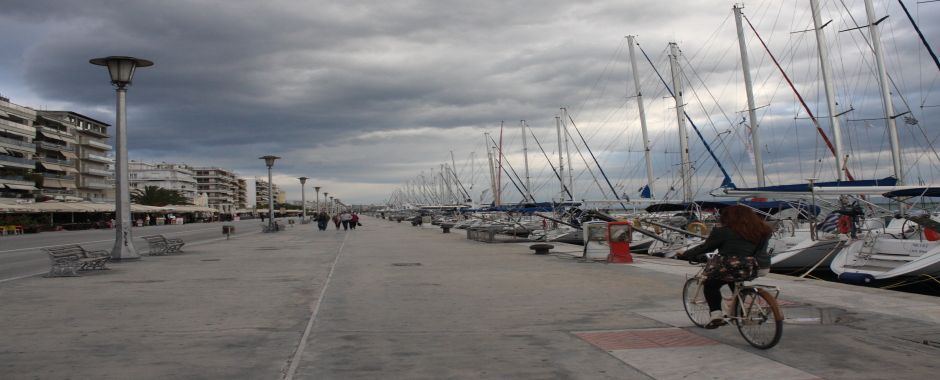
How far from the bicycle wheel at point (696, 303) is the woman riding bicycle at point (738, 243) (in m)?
0.47

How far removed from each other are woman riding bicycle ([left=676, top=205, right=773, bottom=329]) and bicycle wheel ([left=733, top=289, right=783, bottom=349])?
0.71 ft

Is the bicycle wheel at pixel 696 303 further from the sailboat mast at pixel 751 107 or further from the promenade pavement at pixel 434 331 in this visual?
the sailboat mast at pixel 751 107

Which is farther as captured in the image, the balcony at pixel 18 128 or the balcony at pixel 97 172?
the balcony at pixel 97 172

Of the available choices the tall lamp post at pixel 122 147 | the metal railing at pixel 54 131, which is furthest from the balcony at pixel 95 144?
the tall lamp post at pixel 122 147

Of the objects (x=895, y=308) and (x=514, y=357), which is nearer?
(x=514, y=357)

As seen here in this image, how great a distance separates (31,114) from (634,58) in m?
75.5

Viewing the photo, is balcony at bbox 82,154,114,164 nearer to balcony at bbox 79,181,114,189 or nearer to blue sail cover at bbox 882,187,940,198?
balcony at bbox 79,181,114,189

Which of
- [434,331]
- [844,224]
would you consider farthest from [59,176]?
[434,331]

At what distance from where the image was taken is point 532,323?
7641mm

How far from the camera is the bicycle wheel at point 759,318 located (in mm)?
5750

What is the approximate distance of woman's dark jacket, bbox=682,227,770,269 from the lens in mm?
6137

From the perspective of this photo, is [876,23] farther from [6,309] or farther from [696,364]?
[6,309]

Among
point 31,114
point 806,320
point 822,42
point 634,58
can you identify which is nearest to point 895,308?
point 806,320

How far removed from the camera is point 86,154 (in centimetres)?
9319
